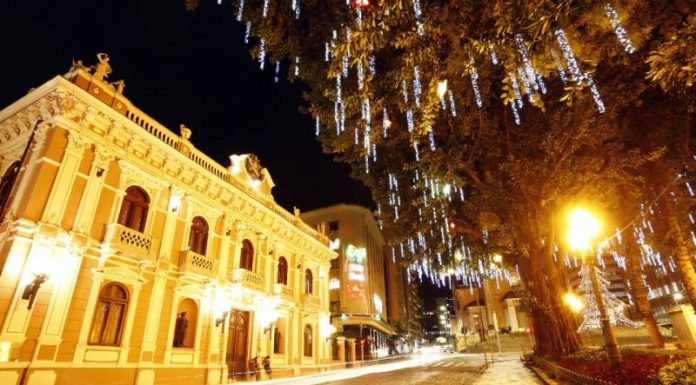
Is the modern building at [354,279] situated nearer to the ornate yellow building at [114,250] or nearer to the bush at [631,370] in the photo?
the ornate yellow building at [114,250]

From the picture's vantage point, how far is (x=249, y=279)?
1797 cm

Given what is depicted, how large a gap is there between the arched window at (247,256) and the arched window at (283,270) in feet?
9.41

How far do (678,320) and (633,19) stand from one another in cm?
1293

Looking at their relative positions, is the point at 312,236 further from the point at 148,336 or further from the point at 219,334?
the point at 148,336

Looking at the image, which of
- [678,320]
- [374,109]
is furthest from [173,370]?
[678,320]

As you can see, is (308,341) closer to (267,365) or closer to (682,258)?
(267,365)

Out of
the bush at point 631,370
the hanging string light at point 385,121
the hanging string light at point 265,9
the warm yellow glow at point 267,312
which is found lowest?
the bush at point 631,370

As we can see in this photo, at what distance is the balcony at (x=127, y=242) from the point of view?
11914 millimetres

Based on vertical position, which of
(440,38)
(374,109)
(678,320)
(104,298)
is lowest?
(678,320)

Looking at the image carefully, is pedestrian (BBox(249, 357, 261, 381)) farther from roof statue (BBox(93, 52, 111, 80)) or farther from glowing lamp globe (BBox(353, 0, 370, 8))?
glowing lamp globe (BBox(353, 0, 370, 8))

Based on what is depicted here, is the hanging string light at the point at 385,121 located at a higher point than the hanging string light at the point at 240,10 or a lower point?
lower

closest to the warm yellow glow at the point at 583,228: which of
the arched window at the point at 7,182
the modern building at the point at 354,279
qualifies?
the arched window at the point at 7,182

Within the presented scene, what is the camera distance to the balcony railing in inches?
909

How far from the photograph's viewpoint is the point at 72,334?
10.5m
